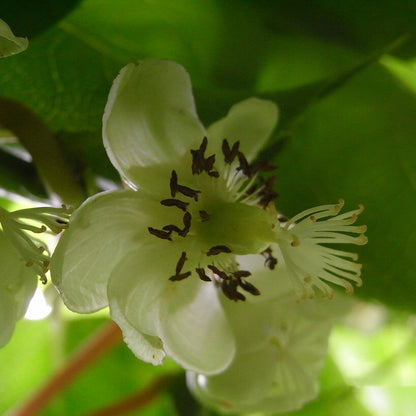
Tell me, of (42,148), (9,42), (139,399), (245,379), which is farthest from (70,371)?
(9,42)

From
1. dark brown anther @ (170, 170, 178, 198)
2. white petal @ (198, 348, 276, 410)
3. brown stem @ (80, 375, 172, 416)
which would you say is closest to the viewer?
dark brown anther @ (170, 170, 178, 198)

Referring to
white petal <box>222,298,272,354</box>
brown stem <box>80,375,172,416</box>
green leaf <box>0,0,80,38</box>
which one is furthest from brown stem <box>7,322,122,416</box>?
green leaf <box>0,0,80,38</box>

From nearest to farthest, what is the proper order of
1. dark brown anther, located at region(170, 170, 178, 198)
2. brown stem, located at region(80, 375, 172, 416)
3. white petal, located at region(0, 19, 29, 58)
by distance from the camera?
white petal, located at region(0, 19, 29, 58) → dark brown anther, located at region(170, 170, 178, 198) → brown stem, located at region(80, 375, 172, 416)

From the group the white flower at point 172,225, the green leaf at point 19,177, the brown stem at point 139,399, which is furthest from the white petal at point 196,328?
the brown stem at point 139,399

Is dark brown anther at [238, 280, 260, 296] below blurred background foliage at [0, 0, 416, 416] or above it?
below

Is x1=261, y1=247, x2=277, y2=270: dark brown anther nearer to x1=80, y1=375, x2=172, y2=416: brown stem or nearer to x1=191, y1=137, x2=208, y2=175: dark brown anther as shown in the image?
x1=191, y1=137, x2=208, y2=175: dark brown anther

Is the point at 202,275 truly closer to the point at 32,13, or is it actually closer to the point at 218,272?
the point at 218,272

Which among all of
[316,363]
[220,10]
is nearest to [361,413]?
[316,363]

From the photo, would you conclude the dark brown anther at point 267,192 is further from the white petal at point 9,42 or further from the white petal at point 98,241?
the white petal at point 9,42
